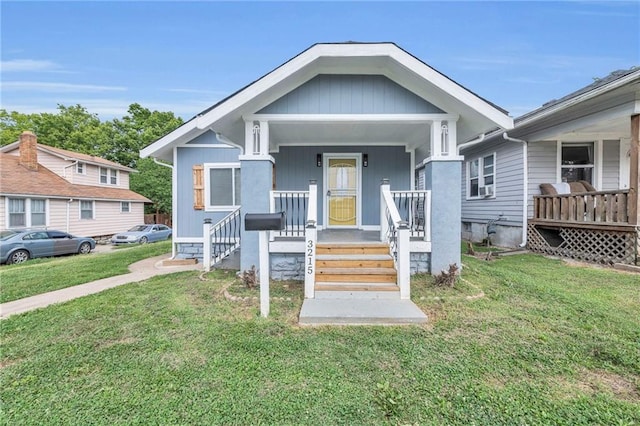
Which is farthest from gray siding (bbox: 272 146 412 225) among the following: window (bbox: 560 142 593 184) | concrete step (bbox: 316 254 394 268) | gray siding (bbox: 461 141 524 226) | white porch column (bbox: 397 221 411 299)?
window (bbox: 560 142 593 184)

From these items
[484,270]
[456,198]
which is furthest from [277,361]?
[484,270]

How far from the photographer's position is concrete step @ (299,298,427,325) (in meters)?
3.67

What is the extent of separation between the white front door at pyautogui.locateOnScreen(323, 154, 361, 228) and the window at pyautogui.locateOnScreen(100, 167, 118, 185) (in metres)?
17.0

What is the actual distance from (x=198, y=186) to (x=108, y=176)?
45.6 feet

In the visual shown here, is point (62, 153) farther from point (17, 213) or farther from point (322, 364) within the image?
point (322, 364)

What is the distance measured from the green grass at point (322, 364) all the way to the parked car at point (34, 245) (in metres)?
8.00

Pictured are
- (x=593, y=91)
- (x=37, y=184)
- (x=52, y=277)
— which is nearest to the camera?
(x=593, y=91)

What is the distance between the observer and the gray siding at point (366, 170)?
7.98m

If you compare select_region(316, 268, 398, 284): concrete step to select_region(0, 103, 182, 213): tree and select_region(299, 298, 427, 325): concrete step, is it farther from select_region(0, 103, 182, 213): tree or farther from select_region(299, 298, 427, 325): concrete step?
select_region(0, 103, 182, 213): tree

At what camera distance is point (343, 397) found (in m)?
2.29

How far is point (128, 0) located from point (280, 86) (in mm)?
10166

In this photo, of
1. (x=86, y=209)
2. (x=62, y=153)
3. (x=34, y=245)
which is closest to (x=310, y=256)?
(x=34, y=245)

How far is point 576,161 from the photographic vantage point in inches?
349

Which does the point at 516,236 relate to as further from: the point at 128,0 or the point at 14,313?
the point at 128,0
